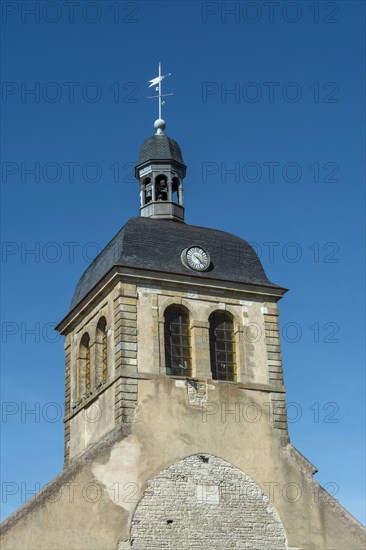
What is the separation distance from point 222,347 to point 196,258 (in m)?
2.20

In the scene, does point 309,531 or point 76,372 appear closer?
point 309,531

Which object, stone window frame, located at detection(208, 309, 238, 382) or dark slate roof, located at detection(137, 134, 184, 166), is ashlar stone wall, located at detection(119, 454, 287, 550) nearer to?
stone window frame, located at detection(208, 309, 238, 382)

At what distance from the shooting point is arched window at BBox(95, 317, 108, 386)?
23594 millimetres

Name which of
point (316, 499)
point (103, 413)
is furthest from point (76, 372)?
point (316, 499)

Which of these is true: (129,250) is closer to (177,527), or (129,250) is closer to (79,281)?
(79,281)

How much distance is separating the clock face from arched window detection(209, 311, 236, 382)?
1.16 m

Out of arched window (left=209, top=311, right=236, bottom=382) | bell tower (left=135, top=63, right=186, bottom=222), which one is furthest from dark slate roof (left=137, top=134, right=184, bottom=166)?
arched window (left=209, top=311, right=236, bottom=382)

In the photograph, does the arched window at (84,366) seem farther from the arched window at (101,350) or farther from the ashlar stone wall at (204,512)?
the ashlar stone wall at (204,512)

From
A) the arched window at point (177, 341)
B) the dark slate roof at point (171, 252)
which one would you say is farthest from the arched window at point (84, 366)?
the arched window at point (177, 341)

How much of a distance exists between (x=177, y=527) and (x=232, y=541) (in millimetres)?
1263

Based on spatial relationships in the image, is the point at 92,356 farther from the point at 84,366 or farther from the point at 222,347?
the point at 222,347

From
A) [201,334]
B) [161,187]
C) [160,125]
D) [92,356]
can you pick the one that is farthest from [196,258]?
[160,125]

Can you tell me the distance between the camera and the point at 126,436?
845 inches

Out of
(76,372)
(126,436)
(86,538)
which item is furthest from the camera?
(76,372)
